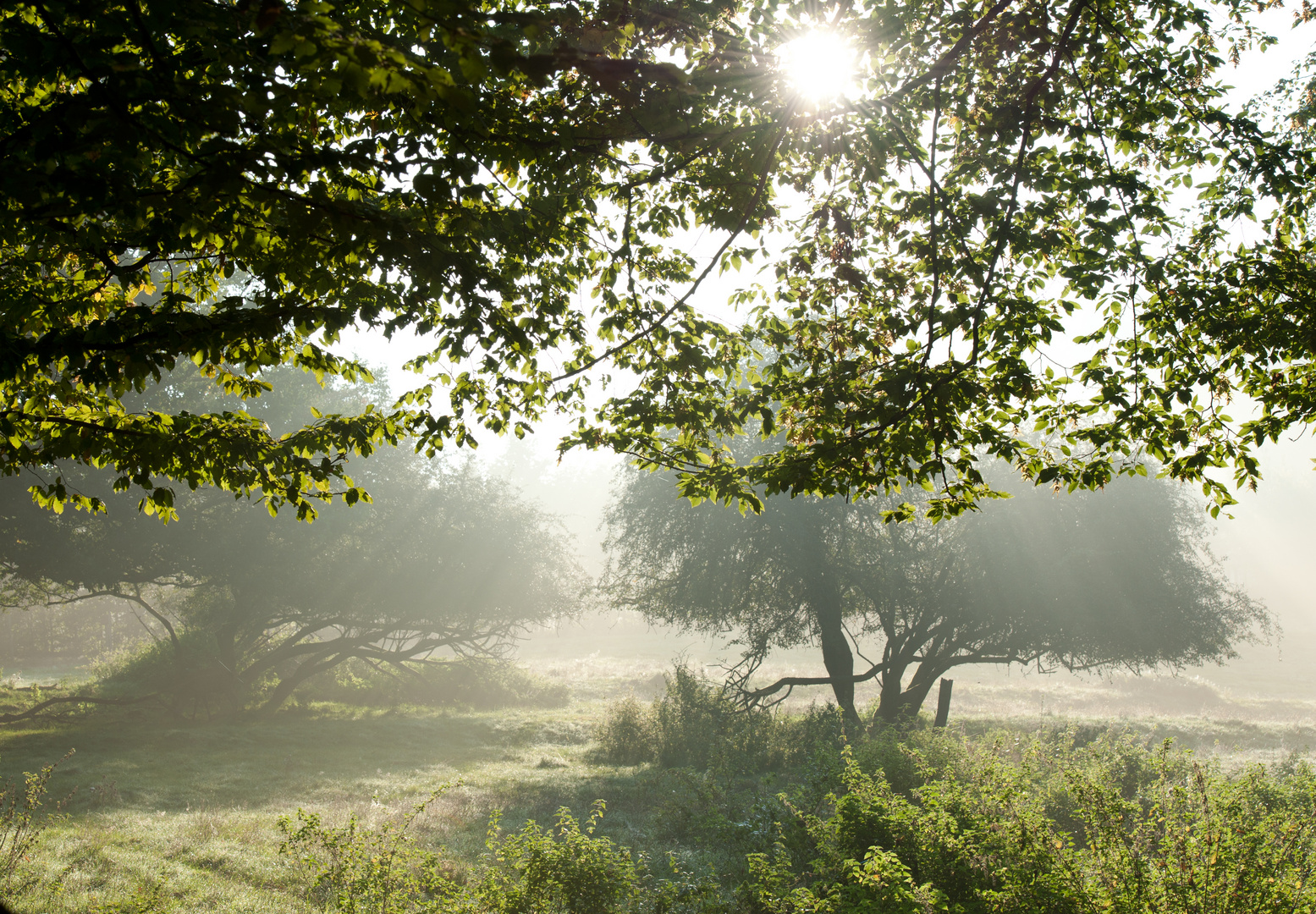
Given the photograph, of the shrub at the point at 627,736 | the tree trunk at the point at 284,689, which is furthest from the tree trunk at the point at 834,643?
Result: the tree trunk at the point at 284,689

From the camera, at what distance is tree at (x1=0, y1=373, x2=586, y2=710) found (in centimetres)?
2070

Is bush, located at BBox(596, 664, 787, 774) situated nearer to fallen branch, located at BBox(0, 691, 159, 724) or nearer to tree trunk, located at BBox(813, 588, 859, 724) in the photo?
tree trunk, located at BBox(813, 588, 859, 724)

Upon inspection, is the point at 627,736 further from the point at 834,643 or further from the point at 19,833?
the point at 19,833

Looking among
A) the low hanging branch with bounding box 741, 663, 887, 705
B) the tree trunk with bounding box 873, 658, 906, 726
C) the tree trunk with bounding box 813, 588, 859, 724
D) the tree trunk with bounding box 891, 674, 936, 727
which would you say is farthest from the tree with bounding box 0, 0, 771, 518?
the tree trunk with bounding box 873, 658, 906, 726

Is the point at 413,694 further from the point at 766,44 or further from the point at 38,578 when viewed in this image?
the point at 766,44

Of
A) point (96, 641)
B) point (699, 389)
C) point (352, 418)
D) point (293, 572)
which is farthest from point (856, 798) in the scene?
point (96, 641)

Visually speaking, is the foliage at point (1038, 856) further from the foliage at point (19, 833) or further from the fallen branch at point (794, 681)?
the fallen branch at point (794, 681)

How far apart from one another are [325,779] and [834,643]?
14272 mm

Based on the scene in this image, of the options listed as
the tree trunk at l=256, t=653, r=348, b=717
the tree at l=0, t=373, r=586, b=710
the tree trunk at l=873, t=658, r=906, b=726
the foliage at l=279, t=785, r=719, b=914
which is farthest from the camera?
the tree trunk at l=256, t=653, r=348, b=717

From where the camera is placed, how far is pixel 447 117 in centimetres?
319

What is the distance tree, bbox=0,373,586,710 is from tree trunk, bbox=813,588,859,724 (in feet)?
40.8

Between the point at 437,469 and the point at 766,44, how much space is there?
27388 millimetres

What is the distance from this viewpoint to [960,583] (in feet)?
66.1

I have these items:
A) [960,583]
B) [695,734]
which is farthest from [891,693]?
[695,734]
